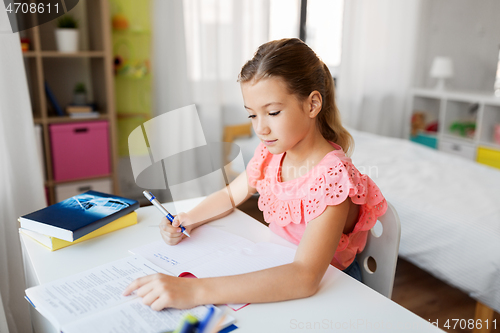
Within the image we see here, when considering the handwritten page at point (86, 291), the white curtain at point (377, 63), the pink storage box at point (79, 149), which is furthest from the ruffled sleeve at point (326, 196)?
the white curtain at point (377, 63)

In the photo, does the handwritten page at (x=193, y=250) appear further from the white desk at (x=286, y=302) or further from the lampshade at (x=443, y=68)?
the lampshade at (x=443, y=68)

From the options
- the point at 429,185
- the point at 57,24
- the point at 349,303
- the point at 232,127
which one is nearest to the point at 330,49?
the point at 232,127

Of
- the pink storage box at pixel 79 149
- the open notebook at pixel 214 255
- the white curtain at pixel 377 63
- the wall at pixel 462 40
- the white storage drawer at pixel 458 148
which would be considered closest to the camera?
the open notebook at pixel 214 255

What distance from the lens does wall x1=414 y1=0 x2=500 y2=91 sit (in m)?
3.77

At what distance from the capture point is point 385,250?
3.24 feet

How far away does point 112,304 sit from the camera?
2.34 feet

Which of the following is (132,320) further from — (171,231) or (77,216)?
(77,216)

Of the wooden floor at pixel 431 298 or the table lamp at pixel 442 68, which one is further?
the table lamp at pixel 442 68

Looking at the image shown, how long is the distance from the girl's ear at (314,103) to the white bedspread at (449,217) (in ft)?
3.27

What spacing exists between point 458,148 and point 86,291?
133 inches

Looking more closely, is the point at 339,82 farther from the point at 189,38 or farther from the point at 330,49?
the point at 189,38

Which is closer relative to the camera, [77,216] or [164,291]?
[164,291]

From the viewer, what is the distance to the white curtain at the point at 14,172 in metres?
1.28

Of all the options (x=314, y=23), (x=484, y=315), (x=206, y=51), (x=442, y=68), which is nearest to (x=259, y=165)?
(x=484, y=315)
